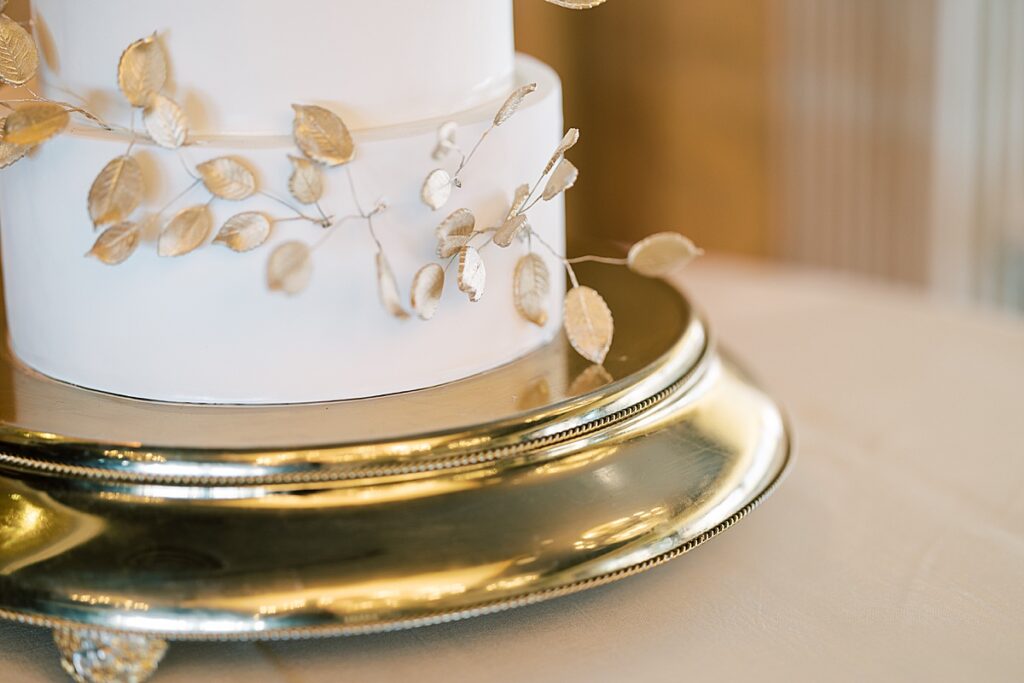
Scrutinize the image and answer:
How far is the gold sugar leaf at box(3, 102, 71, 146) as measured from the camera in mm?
670

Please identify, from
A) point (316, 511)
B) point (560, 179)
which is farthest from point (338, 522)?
point (560, 179)

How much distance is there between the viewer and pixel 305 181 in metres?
0.68

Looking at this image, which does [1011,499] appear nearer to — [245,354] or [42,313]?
[245,354]

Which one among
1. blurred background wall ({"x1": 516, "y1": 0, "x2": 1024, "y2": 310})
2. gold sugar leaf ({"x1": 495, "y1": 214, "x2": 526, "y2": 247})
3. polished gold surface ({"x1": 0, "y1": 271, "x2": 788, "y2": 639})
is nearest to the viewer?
polished gold surface ({"x1": 0, "y1": 271, "x2": 788, "y2": 639})

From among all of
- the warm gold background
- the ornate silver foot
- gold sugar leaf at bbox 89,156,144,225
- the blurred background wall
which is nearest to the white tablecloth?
the ornate silver foot

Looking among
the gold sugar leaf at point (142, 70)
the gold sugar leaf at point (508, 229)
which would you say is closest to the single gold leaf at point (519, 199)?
the gold sugar leaf at point (508, 229)

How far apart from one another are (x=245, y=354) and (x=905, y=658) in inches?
16.1

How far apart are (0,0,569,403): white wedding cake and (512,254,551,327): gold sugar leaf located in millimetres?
19

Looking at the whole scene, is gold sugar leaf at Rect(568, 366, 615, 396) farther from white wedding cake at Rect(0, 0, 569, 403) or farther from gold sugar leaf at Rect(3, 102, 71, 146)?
gold sugar leaf at Rect(3, 102, 71, 146)

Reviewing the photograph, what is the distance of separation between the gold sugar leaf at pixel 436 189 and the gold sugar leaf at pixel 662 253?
0.15 meters

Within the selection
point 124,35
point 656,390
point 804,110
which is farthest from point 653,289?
point 804,110

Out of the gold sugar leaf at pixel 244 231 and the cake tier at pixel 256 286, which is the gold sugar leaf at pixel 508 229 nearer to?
the cake tier at pixel 256 286

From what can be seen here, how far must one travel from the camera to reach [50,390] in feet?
2.45

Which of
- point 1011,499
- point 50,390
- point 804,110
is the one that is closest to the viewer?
point 50,390
